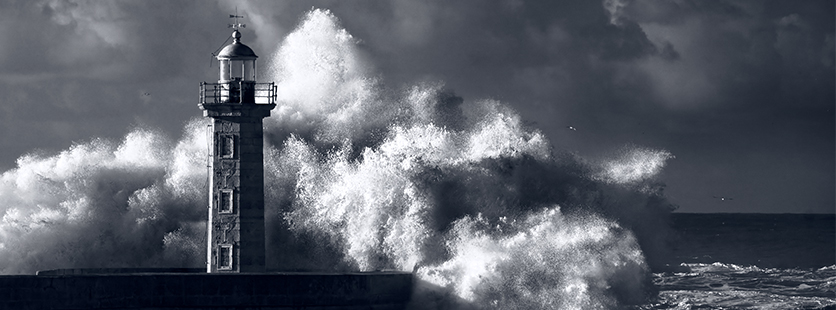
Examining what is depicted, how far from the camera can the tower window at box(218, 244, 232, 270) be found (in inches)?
1029

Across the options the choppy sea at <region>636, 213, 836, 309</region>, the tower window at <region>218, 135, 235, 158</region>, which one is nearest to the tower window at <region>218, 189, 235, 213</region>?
the tower window at <region>218, 135, 235, 158</region>

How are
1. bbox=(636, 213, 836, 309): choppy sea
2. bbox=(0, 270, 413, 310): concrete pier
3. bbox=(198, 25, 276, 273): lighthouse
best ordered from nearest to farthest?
bbox=(0, 270, 413, 310): concrete pier
bbox=(198, 25, 276, 273): lighthouse
bbox=(636, 213, 836, 309): choppy sea

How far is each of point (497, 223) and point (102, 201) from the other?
963 centimetres

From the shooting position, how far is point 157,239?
109ft

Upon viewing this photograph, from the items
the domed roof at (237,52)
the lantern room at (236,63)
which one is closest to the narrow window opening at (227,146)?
the lantern room at (236,63)

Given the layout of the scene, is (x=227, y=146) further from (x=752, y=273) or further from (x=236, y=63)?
(x=752, y=273)

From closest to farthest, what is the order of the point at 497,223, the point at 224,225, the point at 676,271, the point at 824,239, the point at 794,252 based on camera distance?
1. the point at 224,225
2. the point at 497,223
3. the point at 676,271
4. the point at 794,252
5. the point at 824,239

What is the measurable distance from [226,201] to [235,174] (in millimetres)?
508

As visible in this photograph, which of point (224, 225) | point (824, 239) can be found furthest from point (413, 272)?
point (824, 239)

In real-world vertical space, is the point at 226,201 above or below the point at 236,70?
below

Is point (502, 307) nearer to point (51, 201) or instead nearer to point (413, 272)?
point (413, 272)

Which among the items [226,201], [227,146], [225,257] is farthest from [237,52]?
[225,257]

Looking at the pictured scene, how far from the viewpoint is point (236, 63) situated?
86.5ft

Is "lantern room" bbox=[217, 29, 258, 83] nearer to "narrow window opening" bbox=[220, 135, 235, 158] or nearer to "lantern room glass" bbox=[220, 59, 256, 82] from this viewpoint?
"lantern room glass" bbox=[220, 59, 256, 82]
